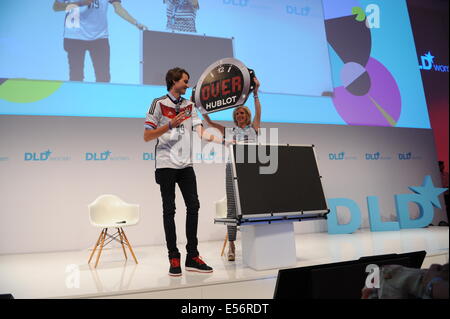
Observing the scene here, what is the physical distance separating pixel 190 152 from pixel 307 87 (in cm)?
301

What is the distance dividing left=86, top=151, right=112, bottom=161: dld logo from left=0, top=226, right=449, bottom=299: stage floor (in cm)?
111

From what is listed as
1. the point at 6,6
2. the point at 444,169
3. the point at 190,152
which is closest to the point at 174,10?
the point at 6,6

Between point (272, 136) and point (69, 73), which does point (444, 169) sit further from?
point (69, 73)

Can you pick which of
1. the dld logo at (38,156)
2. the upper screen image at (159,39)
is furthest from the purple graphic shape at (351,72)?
the dld logo at (38,156)

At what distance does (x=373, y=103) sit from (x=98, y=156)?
4.24 meters

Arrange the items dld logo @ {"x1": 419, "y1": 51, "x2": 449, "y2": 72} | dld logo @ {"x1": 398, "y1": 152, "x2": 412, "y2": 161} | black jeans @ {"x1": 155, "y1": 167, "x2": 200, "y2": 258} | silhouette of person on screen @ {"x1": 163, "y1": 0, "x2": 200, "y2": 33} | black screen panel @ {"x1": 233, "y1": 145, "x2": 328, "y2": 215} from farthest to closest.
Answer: dld logo @ {"x1": 419, "y1": 51, "x2": 449, "y2": 72}
dld logo @ {"x1": 398, "y1": 152, "x2": 412, "y2": 161}
silhouette of person on screen @ {"x1": 163, "y1": 0, "x2": 200, "y2": 33}
black screen panel @ {"x1": 233, "y1": 145, "x2": 328, "y2": 215}
black jeans @ {"x1": 155, "y1": 167, "x2": 200, "y2": 258}

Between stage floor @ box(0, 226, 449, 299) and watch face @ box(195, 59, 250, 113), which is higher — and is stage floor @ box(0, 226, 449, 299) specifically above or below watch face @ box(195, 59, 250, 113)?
below

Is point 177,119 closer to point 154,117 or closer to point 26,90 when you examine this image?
point 154,117

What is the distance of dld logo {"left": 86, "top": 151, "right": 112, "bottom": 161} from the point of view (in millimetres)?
4352

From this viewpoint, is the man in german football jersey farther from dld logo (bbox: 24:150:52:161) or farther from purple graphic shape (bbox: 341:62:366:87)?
purple graphic shape (bbox: 341:62:366:87)

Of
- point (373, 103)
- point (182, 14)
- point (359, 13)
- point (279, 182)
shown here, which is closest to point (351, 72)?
point (373, 103)

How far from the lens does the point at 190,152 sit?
2549 mm

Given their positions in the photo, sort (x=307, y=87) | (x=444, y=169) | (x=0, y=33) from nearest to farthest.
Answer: (x=0, y=33) < (x=307, y=87) < (x=444, y=169)

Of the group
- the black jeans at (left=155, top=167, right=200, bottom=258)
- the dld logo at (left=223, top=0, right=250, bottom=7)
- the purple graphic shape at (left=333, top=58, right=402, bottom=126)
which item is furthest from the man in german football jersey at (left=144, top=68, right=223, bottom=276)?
the purple graphic shape at (left=333, top=58, right=402, bottom=126)
